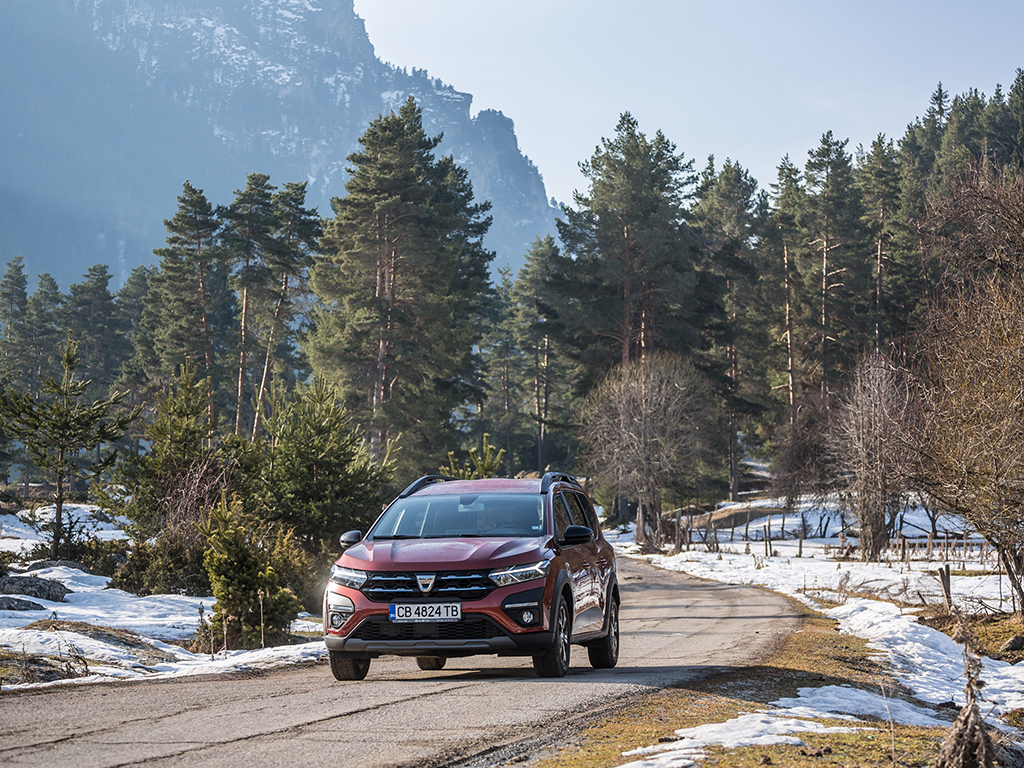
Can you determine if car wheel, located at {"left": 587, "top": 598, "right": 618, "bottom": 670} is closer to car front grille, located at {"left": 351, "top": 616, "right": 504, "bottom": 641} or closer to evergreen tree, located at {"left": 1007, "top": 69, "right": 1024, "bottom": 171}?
car front grille, located at {"left": 351, "top": 616, "right": 504, "bottom": 641}

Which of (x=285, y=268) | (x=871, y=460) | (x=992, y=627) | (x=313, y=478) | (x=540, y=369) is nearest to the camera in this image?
(x=992, y=627)

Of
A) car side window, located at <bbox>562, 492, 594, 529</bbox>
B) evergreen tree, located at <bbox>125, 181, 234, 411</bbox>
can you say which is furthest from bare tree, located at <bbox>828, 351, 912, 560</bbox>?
evergreen tree, located at <bbox>125, 181, 234, 411</bbox>

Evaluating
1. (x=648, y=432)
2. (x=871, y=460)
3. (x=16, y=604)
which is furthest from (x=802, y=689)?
(x=648, y=432)

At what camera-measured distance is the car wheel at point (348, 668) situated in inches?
367

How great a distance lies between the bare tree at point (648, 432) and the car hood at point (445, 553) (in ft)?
137

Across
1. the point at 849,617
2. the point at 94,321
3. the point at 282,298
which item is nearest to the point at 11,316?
the point at 94,321

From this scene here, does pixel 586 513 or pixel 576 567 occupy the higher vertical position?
pixel 586 513

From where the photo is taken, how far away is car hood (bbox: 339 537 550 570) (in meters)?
8.59

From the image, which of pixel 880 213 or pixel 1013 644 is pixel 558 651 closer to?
pixel 1013 644

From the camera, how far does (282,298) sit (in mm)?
66875

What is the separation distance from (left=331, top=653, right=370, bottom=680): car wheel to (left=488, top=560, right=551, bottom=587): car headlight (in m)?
1.78

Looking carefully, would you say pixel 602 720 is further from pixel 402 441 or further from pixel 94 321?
pixel 94 321

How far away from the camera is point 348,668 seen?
9.37 m

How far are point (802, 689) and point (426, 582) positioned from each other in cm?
396
